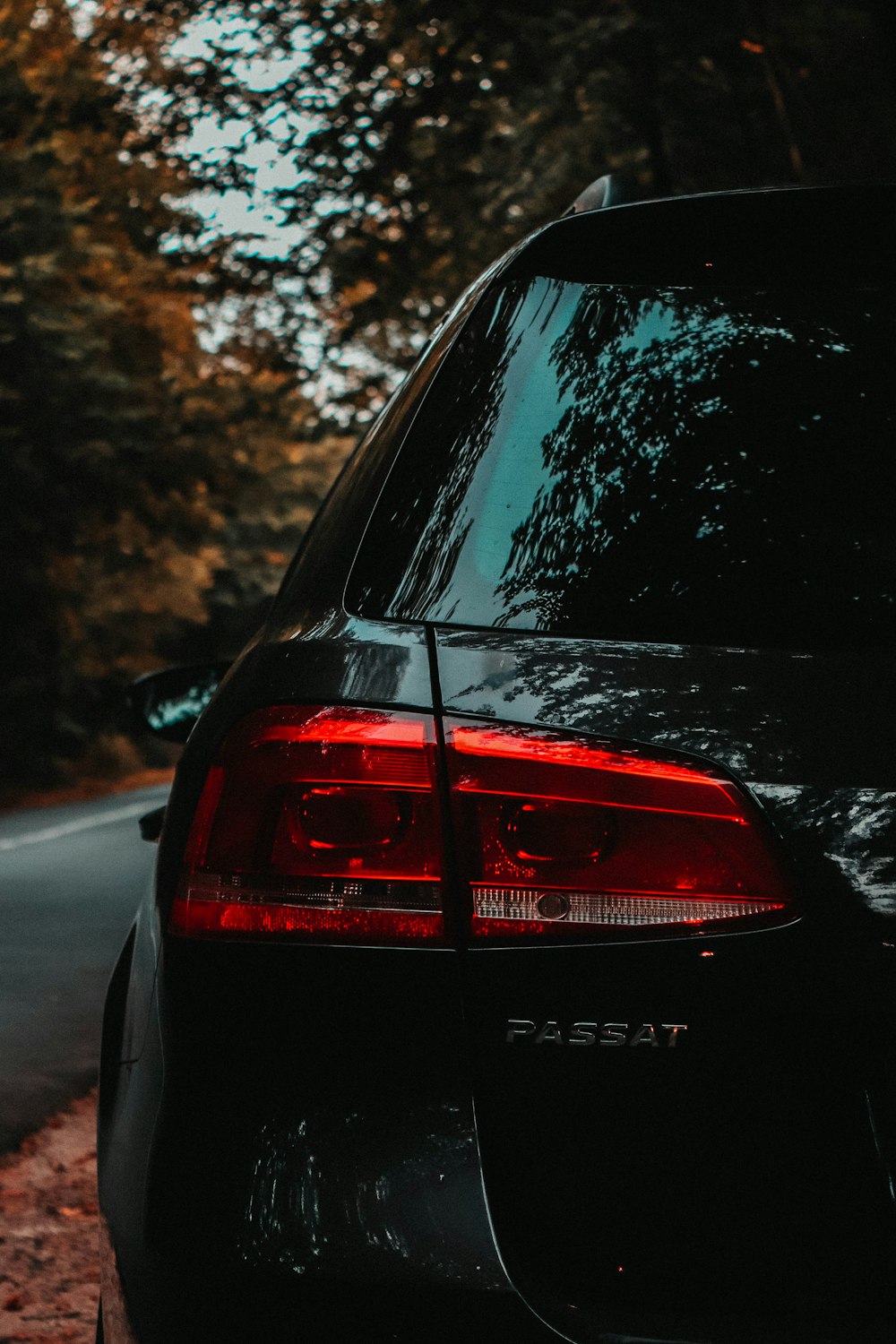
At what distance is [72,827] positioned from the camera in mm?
17547

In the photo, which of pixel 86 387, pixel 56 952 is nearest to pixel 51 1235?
pixel 56 952

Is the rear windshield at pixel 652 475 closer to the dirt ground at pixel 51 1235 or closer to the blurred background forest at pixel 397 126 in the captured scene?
the dirt ground at pixel 51 1235

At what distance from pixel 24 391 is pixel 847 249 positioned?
72.7 ft

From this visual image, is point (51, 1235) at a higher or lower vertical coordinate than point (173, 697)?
lower

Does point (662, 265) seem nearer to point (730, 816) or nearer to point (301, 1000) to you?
point (730, 816)

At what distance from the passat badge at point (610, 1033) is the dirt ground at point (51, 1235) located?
224 cm

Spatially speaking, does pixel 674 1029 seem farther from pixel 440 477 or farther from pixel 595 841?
pixel 440 477

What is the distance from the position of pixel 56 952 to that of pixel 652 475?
22.7 ft

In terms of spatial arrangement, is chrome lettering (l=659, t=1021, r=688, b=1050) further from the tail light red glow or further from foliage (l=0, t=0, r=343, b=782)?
foliage (l=0, t=0, r=343, b=782)

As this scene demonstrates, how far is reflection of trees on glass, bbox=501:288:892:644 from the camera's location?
1481mm

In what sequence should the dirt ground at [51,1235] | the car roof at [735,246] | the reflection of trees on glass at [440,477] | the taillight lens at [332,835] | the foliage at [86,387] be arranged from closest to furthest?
1. the taillight lens at [332,835]
2. the reflection of trees on glass at [440,477]
3. the car roof at [735,246]
4. the dirt ground at [51,1235]
5. the foliage at [86,387]

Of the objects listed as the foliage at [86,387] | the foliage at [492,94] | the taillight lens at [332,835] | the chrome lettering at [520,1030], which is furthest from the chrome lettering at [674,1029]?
the foliage at [86,387]

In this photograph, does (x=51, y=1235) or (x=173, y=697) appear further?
(x=51, y=1235)

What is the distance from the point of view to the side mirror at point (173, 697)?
3.16 m
